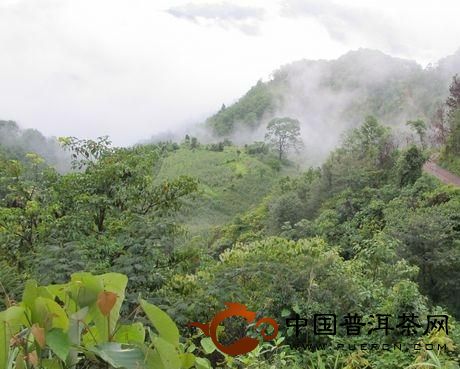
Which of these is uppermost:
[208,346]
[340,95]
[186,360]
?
[340,95]

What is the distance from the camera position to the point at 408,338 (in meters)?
3.99

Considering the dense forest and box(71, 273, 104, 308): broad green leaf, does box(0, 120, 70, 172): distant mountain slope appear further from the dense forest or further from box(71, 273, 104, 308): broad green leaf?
box(71, 273, 104, 308): broad green leaf

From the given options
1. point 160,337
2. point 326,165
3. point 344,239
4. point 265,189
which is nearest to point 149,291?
point 160,337

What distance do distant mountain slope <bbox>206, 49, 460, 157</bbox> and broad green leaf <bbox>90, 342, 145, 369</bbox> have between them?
173 feet

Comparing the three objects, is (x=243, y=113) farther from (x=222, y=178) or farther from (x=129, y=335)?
(x=129, y=335)

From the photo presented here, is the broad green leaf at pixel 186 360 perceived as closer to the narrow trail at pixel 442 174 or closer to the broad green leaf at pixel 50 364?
the broad green leaf at pixel 50 364

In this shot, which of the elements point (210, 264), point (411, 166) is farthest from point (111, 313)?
point (411, 166)

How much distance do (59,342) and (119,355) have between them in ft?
0.25

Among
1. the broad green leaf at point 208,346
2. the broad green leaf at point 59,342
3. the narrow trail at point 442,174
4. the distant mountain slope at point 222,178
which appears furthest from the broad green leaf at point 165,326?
the distant mountain slope at point 222,178

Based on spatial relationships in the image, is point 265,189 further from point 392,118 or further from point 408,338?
point 408,338

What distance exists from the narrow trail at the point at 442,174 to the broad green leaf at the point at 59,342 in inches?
771

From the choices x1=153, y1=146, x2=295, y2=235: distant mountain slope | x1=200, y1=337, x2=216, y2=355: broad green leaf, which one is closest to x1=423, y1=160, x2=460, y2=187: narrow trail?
x1=153, y1=146, x2=295, y2=235: distant mountain slope

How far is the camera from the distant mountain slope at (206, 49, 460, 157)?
55875mm

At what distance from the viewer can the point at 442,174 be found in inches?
813
